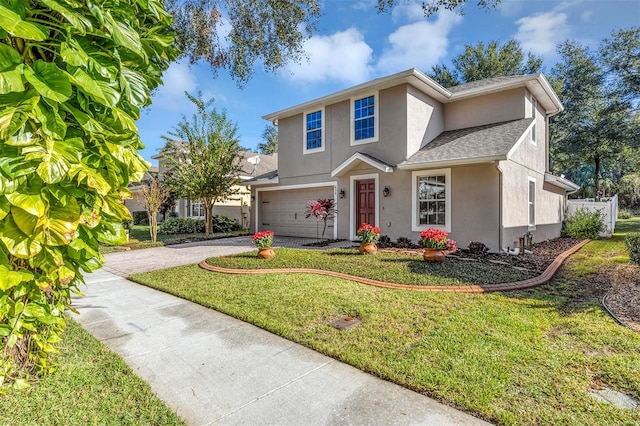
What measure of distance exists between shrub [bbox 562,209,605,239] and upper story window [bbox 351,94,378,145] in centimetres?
1121

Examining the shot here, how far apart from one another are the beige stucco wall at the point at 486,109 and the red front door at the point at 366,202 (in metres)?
4.14

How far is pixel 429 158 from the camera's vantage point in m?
10.8

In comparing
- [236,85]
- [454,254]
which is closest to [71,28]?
[236,85]

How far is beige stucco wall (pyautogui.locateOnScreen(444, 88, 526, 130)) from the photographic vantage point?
11602 millimetres

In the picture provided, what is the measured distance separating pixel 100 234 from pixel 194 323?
246 cm

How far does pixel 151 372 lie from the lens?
333 cm

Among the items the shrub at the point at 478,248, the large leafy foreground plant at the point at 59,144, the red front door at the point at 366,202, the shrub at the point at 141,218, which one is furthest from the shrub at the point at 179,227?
the large leafy foreground plant at the point at 59,144

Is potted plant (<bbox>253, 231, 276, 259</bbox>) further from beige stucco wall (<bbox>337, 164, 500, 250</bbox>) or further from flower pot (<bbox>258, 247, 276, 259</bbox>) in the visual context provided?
beige stucco wall (<bbox>337, 164, 500, 250</bbox>)

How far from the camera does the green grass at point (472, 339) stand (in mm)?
2811

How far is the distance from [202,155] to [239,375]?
568 inches

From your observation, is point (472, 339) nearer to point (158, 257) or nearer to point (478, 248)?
point (478, 248)

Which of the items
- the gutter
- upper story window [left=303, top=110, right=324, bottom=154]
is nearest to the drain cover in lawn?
the gutter

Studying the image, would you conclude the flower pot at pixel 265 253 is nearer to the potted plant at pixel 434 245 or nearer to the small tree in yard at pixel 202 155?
the potted plant at pixel 434 245

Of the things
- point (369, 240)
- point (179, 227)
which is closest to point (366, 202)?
point (369, 240)
